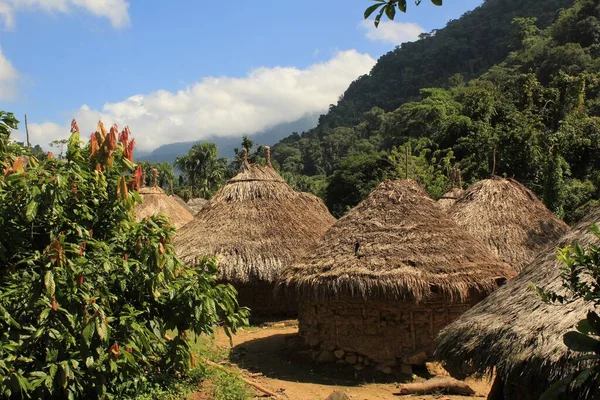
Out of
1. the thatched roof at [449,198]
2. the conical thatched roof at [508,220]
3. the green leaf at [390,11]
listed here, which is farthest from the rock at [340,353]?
the thatched roof at [449,198]

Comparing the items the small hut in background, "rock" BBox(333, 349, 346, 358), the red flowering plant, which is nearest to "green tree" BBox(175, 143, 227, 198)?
the small hut in background

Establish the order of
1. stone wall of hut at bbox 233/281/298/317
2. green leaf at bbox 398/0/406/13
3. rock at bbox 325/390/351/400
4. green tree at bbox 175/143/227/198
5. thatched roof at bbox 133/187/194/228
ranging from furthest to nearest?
green tree at bbox 175/143/227/198
thatched roof at bbox 133/187/194/228
stone wall of hut at bbox 233/281/298/317
rock at bbox 325/390/351/400
green leaf at bbox 398/0/406/13

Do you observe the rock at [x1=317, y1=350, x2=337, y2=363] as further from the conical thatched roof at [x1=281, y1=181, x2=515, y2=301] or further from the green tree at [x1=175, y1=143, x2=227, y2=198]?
the green tree at [x1=175, y1=143, x2=227, y2=198]

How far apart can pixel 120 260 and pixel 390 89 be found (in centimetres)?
8249

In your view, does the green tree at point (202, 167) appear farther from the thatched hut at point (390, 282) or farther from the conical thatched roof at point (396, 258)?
the thatched hut at point (390, 282)

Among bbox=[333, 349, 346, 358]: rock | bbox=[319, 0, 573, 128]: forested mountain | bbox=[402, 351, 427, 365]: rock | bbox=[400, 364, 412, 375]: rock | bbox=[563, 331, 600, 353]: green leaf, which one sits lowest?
bbox=[400, 364, 412, 375]: rock

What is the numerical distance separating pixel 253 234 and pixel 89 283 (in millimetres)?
8720

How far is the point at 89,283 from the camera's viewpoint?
452cm

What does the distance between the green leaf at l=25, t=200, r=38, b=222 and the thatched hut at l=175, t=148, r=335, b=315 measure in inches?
305

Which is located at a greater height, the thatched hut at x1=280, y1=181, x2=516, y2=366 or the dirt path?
the thatched hut at x1=280, y1=181, x2=516, y2=366

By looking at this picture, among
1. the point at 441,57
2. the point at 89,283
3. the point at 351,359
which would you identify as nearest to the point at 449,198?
the point at 351,359

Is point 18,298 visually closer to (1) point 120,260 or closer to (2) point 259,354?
(1) point 120,260

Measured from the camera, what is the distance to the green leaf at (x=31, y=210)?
428 cm

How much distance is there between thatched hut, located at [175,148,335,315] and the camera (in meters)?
12.7
